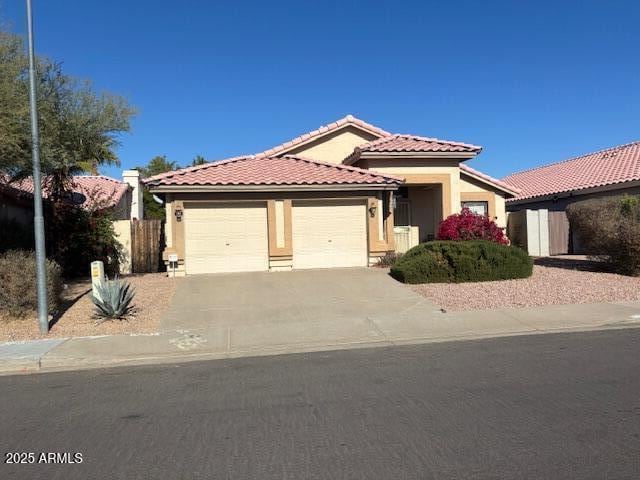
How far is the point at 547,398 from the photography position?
225 inches

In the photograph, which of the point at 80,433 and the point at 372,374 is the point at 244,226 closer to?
the point at 372,374

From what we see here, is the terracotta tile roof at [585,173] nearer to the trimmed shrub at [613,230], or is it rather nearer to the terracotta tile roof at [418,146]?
the terracotta tile roof at [418,146]

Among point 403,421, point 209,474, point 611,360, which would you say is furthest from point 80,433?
point 611,360

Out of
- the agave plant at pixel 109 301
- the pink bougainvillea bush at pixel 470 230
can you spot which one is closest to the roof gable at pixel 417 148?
the pink bougainvillea bush at pixel 470 230

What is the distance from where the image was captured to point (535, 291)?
12.6m

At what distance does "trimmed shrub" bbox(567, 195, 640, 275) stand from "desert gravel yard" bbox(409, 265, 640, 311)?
1.96 feet

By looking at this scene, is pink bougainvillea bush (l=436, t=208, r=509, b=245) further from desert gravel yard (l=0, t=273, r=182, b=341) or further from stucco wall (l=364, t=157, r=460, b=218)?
desert gravel yard (l=0, t=273, r=182, b=341)

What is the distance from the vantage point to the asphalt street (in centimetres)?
423

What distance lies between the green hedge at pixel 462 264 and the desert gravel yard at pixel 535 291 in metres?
0.28

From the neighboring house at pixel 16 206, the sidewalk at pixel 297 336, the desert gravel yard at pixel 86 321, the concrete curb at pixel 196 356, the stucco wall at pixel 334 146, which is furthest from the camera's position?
the stucco wall at pixel 334 146

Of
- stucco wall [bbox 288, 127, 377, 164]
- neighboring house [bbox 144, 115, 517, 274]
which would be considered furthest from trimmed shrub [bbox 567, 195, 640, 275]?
stucco wall [bbox 288, 127, 377, 164]

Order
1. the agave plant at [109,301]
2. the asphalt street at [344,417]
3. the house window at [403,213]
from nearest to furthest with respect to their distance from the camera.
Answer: the asphalt street at [344,417]
the agave plant at [109,301]
the house window at [403,213]

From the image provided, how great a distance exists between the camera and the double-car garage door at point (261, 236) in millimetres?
16938

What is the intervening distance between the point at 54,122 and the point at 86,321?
16.9ft
